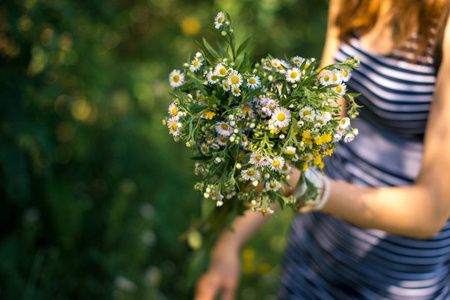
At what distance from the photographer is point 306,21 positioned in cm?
275

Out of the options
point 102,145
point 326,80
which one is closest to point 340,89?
point 326,80

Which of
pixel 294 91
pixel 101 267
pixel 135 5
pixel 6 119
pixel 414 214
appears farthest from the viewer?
pixel 135 5

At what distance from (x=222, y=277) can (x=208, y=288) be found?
0.18 ft

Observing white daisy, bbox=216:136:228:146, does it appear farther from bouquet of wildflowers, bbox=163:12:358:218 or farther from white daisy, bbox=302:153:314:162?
white daisy, bbox=302:153:314:162

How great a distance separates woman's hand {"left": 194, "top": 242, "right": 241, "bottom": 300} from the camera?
47.6 inches

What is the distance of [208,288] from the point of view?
47.6 inches

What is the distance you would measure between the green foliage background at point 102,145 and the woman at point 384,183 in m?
0.58

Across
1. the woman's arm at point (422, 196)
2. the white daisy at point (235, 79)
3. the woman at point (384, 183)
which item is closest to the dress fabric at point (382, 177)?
the woman at point (384, 183)

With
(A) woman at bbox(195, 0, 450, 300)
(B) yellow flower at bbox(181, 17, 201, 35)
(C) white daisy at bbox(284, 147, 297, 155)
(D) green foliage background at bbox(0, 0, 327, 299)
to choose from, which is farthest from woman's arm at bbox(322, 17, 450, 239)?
(B) yellow flower at bbox(181, 17, 201, 35)

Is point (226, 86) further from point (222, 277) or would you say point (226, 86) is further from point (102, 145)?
point (102, 145)

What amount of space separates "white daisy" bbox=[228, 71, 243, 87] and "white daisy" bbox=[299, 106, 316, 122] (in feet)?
0.42

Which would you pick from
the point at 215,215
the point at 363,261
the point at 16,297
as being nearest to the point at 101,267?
the point at 16,297

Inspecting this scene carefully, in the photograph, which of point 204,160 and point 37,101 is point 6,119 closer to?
point 37,101

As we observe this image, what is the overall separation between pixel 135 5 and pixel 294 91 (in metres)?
2.21
